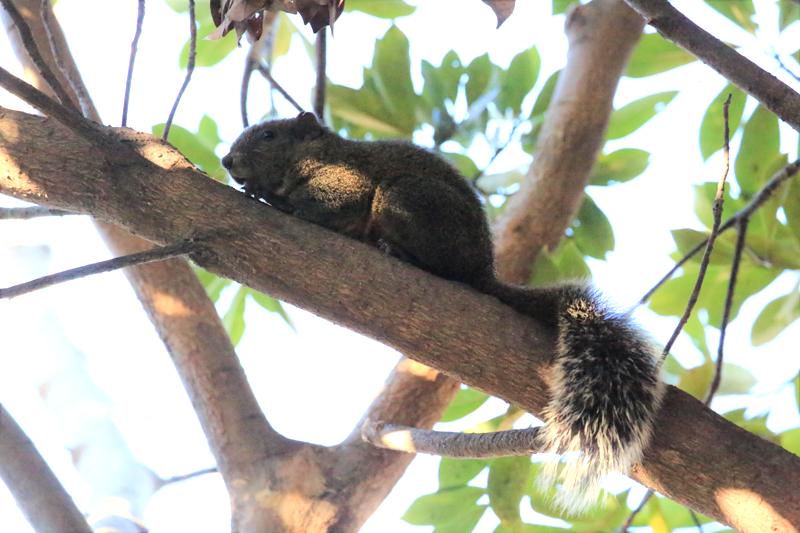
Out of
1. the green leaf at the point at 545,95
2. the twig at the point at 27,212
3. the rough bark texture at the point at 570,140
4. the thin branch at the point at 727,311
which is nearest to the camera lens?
the twig at the point at 27,212

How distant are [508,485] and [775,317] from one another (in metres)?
1.57

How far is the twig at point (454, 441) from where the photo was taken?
8.06 ft

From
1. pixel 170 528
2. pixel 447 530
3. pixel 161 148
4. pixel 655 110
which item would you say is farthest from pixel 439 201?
pixel 655 110

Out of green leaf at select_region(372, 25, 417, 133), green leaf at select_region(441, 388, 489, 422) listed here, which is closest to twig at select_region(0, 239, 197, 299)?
green leaf at select_region(441, 388, 489, 422)

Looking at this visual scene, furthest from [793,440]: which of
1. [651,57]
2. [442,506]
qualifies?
[651,57]

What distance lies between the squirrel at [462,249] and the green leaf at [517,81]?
4.26 ft

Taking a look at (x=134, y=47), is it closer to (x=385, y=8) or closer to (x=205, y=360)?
(x=205, y=360)

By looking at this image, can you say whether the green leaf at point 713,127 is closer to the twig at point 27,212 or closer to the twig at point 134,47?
the twig at point 134,47

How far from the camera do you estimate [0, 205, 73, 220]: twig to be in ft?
9.07

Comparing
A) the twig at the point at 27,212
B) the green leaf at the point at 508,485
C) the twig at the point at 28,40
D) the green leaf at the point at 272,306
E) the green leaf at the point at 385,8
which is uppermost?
the green leaf at the point at 385,8

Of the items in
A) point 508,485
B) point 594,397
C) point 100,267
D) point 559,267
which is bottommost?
point 594,397

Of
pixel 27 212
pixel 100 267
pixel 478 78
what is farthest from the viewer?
pixel 478 78


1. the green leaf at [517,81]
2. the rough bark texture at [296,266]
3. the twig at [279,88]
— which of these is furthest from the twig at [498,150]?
the rough bark texture at [296,266]

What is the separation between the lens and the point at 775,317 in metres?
4.00
